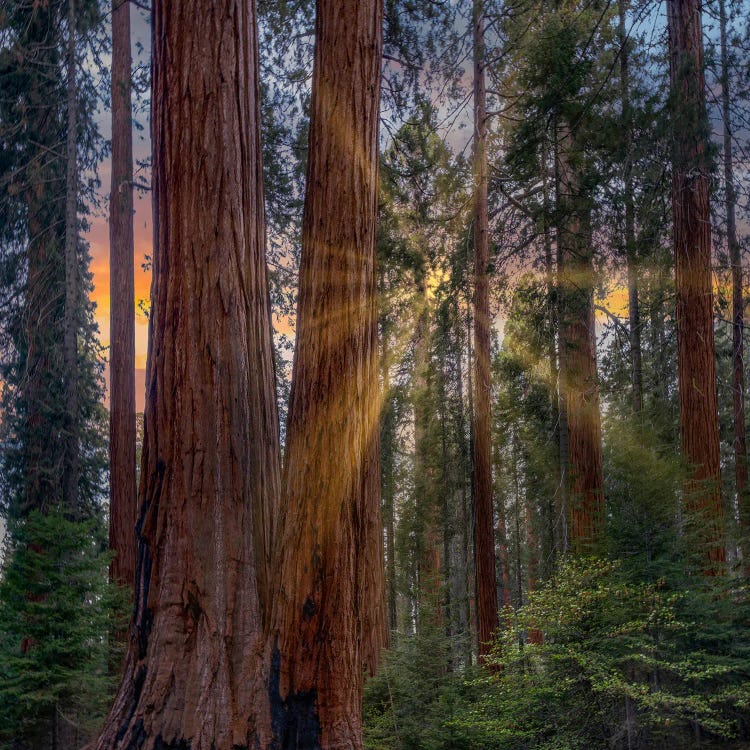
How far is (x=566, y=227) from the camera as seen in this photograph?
1303cm

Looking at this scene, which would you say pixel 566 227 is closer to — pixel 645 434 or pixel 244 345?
pixel 645 434

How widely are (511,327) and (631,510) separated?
37.5 feet

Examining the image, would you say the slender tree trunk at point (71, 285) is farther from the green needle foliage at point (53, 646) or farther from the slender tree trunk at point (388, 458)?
the slender tree trunk at point (388, 458)

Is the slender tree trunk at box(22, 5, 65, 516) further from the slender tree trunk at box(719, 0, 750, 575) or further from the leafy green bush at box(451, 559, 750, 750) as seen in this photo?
the slender tree trunk at box(719, 0, 750, 575)

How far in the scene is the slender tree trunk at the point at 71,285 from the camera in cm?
1303

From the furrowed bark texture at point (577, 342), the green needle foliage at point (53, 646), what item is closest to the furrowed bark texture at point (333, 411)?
the green needle foliage at point (53, 646)

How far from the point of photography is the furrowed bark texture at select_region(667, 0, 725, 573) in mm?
9617

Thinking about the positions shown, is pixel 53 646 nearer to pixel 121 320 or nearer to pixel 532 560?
pixel 121 320

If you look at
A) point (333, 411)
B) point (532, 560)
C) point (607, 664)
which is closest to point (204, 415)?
point (333, 411)

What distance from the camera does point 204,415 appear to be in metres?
4.21

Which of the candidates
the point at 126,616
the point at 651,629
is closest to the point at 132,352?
the point at 126,616

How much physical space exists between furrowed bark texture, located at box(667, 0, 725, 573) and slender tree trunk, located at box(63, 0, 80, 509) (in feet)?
35.1

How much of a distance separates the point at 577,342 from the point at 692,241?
324 centimetres

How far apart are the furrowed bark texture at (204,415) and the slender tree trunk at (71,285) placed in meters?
9.54
